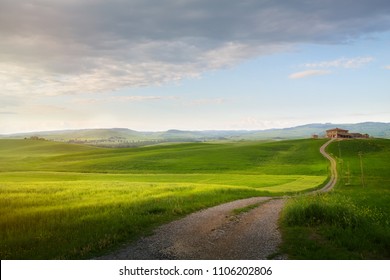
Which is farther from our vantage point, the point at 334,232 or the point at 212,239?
the point at 334,232

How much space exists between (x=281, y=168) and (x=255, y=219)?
2570 inches

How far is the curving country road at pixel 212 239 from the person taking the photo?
14.2m

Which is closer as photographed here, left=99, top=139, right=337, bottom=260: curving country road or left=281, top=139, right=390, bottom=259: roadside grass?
left=99, top=139, right=337, bottom=260: curving country road

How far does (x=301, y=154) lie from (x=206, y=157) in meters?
29.4

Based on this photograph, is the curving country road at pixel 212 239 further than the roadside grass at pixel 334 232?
No

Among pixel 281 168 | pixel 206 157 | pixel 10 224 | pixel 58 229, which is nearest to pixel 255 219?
pixel 58 229

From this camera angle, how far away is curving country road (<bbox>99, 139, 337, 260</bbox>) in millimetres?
14234

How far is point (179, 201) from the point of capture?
2789 centimetres

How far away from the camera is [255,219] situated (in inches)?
844

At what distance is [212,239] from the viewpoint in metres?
16.4

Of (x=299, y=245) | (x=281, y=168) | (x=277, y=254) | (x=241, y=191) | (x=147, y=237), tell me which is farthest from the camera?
(x=281, y=168)
